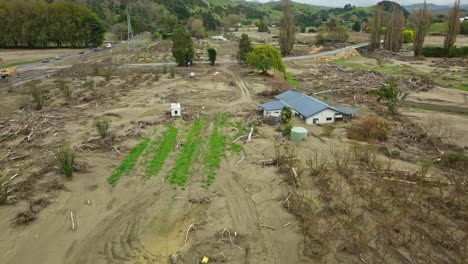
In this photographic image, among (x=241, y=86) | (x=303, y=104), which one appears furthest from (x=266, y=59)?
(x=303, y=104)

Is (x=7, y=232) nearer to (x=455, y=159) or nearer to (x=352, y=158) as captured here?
(x=352, y=158)

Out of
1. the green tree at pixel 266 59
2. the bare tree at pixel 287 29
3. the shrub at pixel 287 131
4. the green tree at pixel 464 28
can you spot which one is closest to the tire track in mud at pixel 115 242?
the shrub at pixel 287 131

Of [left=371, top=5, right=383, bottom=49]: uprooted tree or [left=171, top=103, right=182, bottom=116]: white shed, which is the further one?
[left=371, top=5, right=383, bottom=49]: uprooted tree

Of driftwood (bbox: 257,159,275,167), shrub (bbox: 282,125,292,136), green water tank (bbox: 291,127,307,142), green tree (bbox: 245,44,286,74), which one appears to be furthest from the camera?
green tree (bbox: 245,44,286,74)

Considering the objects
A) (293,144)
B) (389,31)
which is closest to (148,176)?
(293,144)

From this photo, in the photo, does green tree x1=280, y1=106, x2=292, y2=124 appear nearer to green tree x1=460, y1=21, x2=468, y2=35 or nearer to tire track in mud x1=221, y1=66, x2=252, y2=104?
tire track in mud x1=221, y1=66, x2=252, y2=104

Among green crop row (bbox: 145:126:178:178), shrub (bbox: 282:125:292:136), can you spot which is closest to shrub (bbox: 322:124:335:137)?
shrub (bbox: 282:125:292:136)

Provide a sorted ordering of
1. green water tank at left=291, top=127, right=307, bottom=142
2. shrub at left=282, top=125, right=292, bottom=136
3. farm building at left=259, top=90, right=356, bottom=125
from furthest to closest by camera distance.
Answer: farm building at left=259, top=90, right=356, bottom=125, shrub at left=282, top=125, right=292, bottom=136, green water tank at left=291, top=127, right=307, bottom=142

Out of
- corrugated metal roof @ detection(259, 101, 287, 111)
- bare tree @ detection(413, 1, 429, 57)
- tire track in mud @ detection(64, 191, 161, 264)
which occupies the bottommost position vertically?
tire track in mud @ detection(64, 191, 161, 264)
